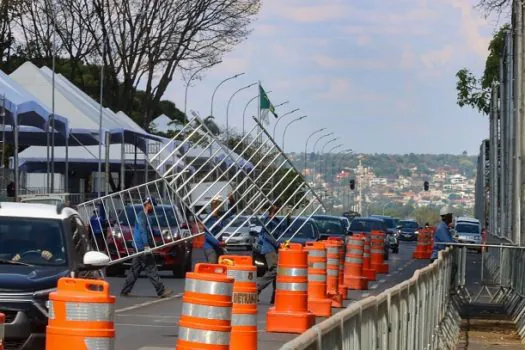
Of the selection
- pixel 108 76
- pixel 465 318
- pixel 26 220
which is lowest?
pixel 465 318

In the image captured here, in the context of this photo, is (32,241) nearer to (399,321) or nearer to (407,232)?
(399,321)

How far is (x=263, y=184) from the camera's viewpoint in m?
34.2

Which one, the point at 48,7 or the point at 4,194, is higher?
the point at 48,7

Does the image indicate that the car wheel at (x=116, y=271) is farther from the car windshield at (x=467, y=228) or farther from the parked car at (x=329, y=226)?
the car windshield at (x=467, y=228)

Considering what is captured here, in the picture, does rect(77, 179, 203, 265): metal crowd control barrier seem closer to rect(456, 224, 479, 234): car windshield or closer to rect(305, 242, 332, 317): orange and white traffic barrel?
rect(305, 242, 332, 317): orange and white traffic barrel

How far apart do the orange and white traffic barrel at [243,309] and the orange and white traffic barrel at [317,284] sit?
6.76 meters

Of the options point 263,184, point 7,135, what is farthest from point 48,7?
point 263,184

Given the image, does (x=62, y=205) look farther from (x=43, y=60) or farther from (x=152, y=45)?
(x=43, y=60)

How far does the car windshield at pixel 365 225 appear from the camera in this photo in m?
59.7

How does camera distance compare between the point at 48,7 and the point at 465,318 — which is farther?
the point at 48,7

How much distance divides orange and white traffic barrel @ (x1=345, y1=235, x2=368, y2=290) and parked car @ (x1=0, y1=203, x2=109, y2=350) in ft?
53.4

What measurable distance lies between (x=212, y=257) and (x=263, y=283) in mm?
1279

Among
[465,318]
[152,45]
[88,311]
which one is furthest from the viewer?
[152,45]

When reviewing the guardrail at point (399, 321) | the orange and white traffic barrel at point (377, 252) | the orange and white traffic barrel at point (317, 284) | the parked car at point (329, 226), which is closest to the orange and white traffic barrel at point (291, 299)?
the guardrail at point (399, 321)
